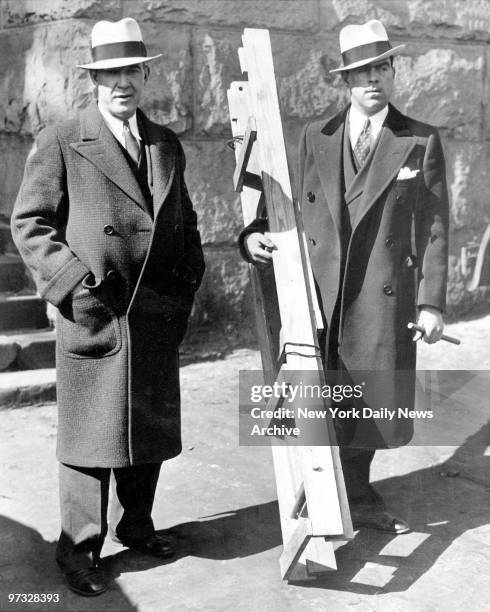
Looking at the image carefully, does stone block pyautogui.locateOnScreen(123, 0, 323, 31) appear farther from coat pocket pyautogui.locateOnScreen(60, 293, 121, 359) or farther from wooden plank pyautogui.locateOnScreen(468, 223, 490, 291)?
coat pocket pyautogui.locateOnScreen(60, 293, 121, 359)

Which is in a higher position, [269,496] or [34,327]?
[34,327]

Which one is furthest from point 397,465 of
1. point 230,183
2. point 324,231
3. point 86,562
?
point 230,183

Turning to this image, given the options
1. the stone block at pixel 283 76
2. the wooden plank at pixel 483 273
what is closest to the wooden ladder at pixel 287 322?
the stone block at pixel 283 76

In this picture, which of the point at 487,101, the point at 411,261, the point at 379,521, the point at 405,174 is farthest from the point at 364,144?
the point at 487,101

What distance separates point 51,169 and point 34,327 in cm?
262

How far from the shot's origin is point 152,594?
3.18 meters

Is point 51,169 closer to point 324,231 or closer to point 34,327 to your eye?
point 324,231

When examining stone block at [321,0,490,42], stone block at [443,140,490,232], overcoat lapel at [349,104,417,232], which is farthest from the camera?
stone block at [443,140,490,232]

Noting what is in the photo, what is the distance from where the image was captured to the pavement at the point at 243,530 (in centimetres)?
317

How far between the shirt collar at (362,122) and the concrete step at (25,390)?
2.37m

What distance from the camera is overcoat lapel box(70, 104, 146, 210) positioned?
318 cm

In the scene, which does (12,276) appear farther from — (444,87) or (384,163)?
(444,87)

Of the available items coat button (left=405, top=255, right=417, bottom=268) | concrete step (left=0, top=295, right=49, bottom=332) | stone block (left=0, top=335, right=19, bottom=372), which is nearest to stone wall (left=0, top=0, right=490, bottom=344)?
concrete step (left=0, top=295, right=49, bottom=332)

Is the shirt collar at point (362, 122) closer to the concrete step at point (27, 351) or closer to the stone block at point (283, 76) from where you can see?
the stone block at point (283, 76)
